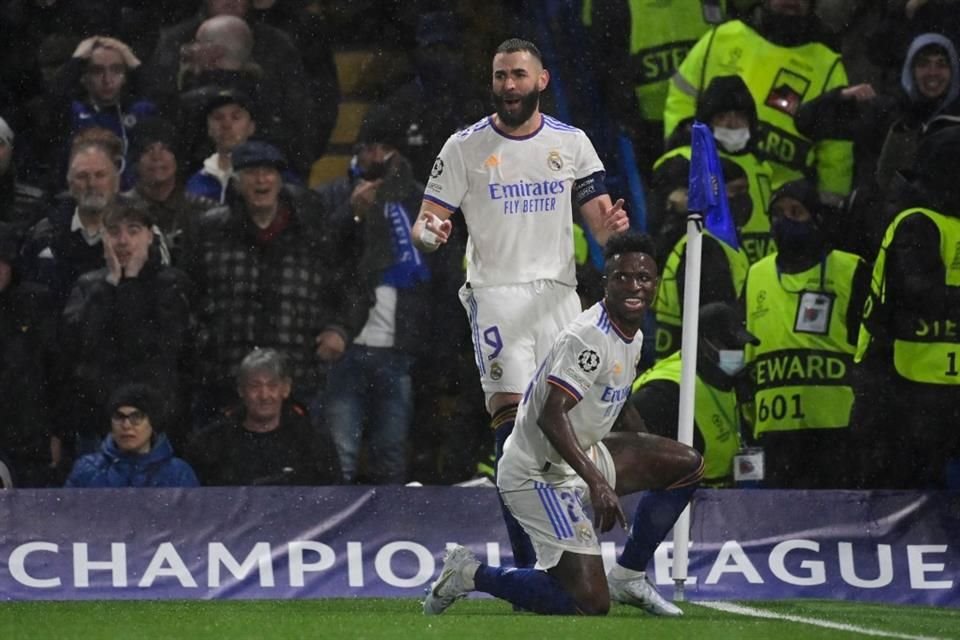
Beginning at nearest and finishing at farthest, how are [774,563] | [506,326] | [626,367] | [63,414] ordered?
[626,367], [506,326], [774,563], [63,414]

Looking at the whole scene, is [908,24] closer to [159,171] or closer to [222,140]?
[222,140]

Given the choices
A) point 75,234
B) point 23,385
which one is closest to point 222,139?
point 75,234

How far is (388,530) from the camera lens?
9.46 m

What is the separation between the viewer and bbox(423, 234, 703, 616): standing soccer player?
24.6 feet

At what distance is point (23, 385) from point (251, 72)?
7.44 feet

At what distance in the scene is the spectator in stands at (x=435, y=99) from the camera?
11.3m

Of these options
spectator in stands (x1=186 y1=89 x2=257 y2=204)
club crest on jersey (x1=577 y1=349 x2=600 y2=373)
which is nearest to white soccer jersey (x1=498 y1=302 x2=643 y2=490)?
club crest on jersey (x1=577 y1=349 x2=600 y2=373)

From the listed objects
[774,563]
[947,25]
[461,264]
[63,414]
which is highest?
[947,25]

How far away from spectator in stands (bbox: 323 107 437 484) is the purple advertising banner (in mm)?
1124

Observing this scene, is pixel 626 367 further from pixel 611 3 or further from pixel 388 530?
pixel 611 3

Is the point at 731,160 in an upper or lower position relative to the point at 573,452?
upper

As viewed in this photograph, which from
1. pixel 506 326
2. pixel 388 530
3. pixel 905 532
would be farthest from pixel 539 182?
pixel 905 532

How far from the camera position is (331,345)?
34.5ft

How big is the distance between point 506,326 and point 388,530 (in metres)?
1.68
